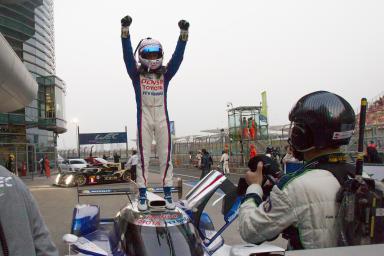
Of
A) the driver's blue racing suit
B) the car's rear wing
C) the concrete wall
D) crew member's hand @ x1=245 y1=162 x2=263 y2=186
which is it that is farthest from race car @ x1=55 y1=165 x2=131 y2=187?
crew member's hand @ x1=245 y1=162 x2=263 y2=186

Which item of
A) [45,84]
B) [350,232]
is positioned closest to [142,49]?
[350,232]

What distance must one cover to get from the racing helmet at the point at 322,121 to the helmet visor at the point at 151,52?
10.4ft

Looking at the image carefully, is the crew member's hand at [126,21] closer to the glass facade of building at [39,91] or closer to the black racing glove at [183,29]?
the black racing glove at [183,29]

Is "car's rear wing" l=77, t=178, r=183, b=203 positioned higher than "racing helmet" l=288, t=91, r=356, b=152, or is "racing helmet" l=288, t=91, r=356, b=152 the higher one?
"racing helmet" l=288, t=91, r=356, b=152

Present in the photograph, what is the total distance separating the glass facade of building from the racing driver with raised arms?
78.4ft

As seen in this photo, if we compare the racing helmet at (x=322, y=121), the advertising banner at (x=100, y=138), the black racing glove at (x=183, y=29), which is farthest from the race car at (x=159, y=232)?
the advertising banner at (x=100, y=138)

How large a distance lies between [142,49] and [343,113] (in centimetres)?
341

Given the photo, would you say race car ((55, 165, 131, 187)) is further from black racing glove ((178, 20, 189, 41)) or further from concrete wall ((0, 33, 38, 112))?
black racing glove ((178, 20, 189, 41))

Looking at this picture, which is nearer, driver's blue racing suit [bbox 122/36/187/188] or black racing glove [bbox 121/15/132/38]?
black racing glove [bbox 121/15/132/38]

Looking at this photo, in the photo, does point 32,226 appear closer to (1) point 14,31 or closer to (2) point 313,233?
(2) point 313,233

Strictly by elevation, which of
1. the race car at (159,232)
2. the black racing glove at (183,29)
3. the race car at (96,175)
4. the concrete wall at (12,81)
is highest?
the concrete wall at (12,81)

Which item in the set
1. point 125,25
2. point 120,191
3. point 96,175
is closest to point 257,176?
point 125,25

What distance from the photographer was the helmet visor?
4902mm

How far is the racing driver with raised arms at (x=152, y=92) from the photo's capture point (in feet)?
16.1
